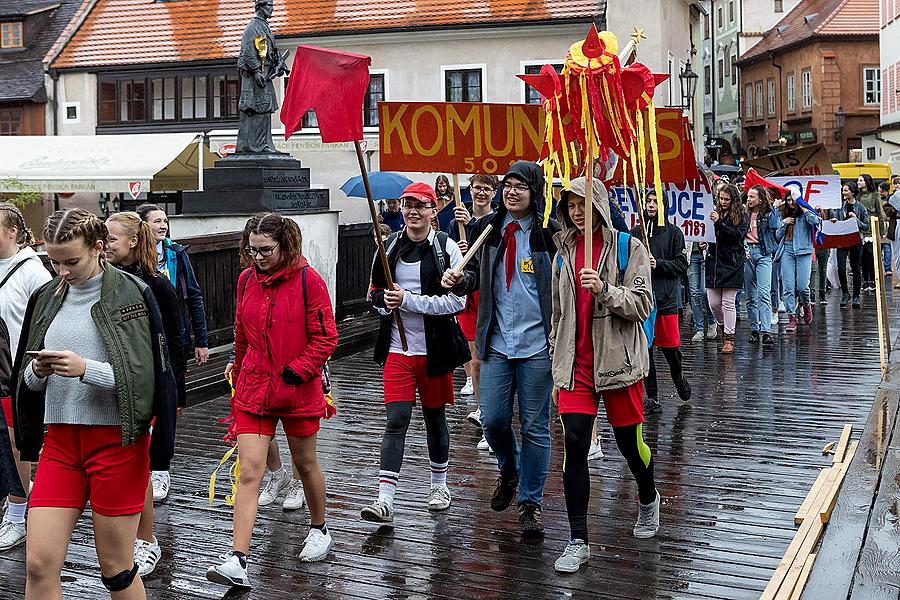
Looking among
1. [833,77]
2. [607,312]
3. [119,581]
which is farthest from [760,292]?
[833,77]

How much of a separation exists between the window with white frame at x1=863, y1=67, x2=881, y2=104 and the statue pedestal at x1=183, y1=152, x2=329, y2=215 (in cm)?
5172

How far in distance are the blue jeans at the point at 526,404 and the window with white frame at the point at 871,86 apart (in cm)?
5886

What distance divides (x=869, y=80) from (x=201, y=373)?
183ft

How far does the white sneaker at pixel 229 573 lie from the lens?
5.67 meters

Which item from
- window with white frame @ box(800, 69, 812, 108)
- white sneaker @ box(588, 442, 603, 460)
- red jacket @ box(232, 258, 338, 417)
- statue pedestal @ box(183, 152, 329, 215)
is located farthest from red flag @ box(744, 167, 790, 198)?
window with white frame @ box(800, 69, 812, 108)

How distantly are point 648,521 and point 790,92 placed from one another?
62.8m

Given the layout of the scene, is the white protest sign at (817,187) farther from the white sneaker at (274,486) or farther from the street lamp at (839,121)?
the street lamp at (839,121)

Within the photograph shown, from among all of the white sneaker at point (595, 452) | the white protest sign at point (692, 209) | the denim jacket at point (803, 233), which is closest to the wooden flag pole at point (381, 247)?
the white sneaker at point (595, 452)

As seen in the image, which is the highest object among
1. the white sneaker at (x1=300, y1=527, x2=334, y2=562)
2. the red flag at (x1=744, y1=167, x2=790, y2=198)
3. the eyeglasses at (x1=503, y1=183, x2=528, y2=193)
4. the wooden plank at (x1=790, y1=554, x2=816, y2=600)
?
the red flag at (x1=744, y1=167, x2=790, y2=198)

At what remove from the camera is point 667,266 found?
1090 cm

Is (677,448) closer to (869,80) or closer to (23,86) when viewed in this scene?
(23,86)

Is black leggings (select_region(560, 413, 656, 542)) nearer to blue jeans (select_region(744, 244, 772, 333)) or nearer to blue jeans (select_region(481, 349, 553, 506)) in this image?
blue jeans (select_region(481, 349, 553, 506))

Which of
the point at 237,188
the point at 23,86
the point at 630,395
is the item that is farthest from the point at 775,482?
the point at 23,86

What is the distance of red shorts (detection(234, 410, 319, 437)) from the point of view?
596cm
